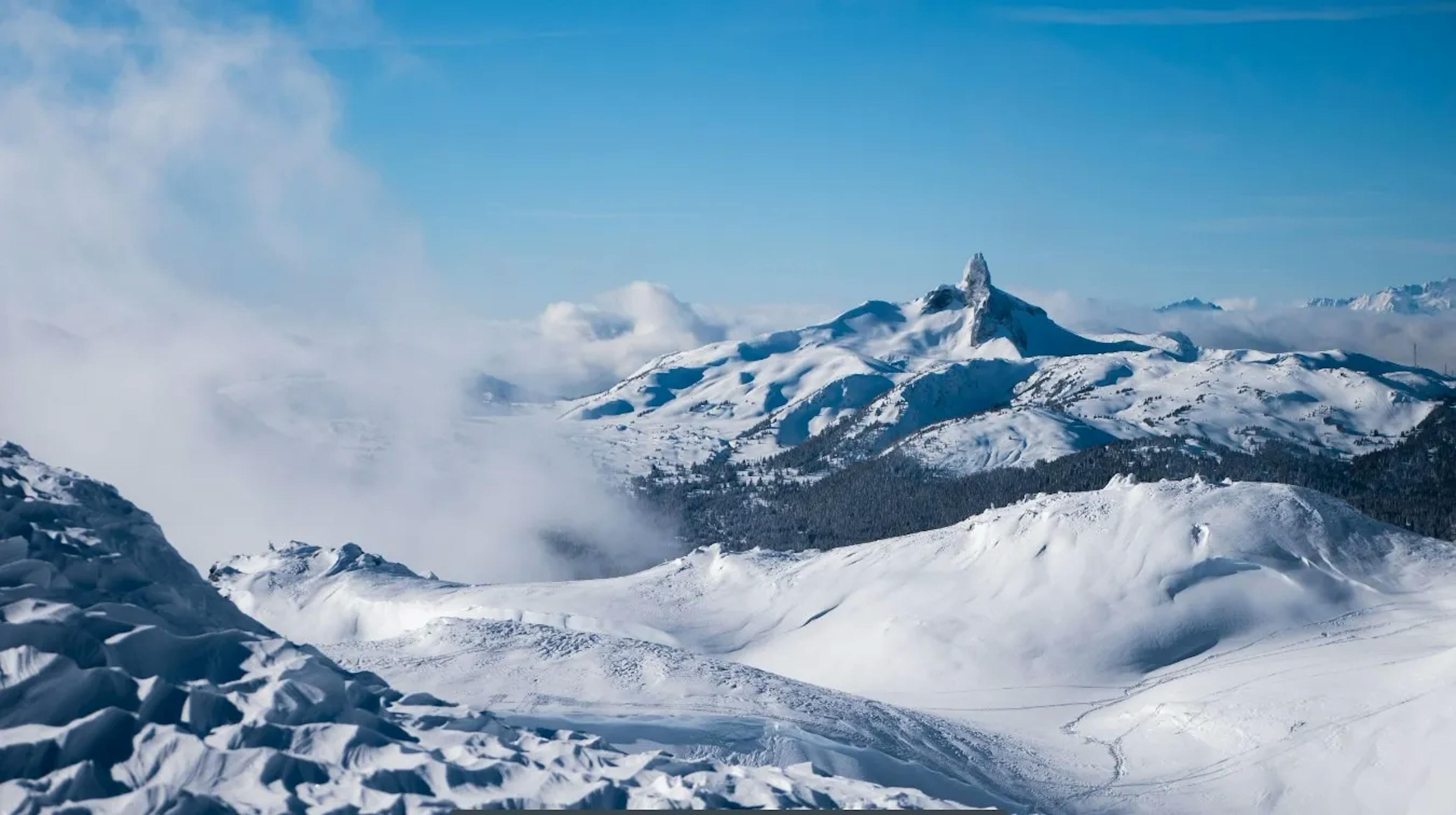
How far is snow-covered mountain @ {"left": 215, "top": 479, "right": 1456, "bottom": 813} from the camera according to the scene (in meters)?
57.3

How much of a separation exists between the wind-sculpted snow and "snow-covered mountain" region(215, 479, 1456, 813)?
76.0 ft

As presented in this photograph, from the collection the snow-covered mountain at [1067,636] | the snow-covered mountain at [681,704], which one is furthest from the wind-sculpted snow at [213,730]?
Result: the snow-covered mountain at [1067,636]

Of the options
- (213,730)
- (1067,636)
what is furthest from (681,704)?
(1067,636)

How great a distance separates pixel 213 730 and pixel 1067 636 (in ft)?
221

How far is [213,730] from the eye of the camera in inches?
1143

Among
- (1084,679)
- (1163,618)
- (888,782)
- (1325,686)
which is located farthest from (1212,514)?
(888,782)

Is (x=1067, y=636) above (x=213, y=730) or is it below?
below

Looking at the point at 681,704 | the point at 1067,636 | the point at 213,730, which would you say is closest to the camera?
the point at 213,730

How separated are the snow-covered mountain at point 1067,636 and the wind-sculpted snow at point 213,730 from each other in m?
23.2

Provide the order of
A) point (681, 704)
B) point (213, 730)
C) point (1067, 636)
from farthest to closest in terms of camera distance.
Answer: point (1067, 636) < point (681, 704) < point (213, 730)

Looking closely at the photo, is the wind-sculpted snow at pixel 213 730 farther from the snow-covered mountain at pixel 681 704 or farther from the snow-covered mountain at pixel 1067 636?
the snow-covered mountain at pixel 1067 636

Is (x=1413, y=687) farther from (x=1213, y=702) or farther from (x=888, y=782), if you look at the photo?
(x=888, y=782)

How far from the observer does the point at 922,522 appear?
180000 millimetres

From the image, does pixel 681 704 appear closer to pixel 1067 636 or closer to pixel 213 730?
pixel 213 730
